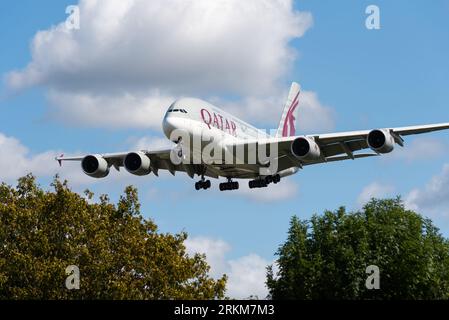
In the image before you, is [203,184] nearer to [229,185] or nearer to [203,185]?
[203,185]

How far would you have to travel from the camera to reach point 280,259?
290ft

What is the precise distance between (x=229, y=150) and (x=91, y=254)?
53.8 ft

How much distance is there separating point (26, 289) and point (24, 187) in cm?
1025

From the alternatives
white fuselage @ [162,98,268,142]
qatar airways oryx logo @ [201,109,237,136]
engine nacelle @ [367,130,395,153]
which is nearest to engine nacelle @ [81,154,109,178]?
white fuselage @ [162,98,268,142]

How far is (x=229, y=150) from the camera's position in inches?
2071

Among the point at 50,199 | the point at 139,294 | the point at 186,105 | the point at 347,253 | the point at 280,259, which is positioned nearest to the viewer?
the point at 186,105

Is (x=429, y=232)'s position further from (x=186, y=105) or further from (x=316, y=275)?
(x=186, y=105)

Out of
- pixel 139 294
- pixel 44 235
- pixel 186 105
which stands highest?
pixel 186 105

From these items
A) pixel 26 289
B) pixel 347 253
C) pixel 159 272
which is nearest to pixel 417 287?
pixel 347 253

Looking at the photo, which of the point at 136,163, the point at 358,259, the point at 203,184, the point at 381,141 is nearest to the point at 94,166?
the point at 136,163

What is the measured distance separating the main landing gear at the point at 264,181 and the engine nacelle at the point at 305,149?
23.6 ft

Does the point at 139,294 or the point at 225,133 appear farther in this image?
the point at 139,294

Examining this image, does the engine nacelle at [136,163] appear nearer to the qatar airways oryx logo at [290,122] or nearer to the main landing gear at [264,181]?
the main landing gear at [264,181]

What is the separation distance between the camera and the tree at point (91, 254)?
203 feet
